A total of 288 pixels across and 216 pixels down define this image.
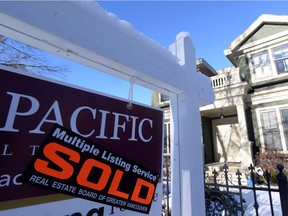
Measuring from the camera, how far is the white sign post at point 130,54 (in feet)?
2.48

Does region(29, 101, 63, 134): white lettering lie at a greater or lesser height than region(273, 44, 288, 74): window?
lesser

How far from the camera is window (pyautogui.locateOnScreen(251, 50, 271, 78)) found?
8633 millimetres

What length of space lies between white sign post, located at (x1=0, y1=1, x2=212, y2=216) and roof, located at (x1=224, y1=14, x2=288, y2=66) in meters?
9.72

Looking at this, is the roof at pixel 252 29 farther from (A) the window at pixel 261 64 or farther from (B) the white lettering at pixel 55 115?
(B) the white lettering at pixel 55 115

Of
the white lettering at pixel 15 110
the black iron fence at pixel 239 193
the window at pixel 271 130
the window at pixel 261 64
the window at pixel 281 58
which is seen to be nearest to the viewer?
the white lettering at pixel 15 110

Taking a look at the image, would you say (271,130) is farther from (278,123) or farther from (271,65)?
(271,65)

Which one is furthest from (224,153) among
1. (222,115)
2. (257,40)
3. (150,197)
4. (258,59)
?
(150,197)

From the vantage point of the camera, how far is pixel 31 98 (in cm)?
73

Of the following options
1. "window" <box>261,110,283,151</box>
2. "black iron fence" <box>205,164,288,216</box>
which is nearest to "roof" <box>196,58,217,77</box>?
"window" <box>261,110,283,151</box>

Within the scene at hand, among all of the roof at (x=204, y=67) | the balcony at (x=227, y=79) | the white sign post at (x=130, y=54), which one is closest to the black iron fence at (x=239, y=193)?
the white sign post at (x=130, y=54)

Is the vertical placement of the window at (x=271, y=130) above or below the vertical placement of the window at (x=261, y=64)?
below

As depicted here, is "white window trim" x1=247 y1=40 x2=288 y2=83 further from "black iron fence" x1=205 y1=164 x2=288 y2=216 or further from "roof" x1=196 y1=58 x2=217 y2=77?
"black iron fence" x1=205 y1=164 x2=288 y2=216

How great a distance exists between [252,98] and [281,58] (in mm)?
2166

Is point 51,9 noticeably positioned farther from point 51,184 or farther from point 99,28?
point 51,184
